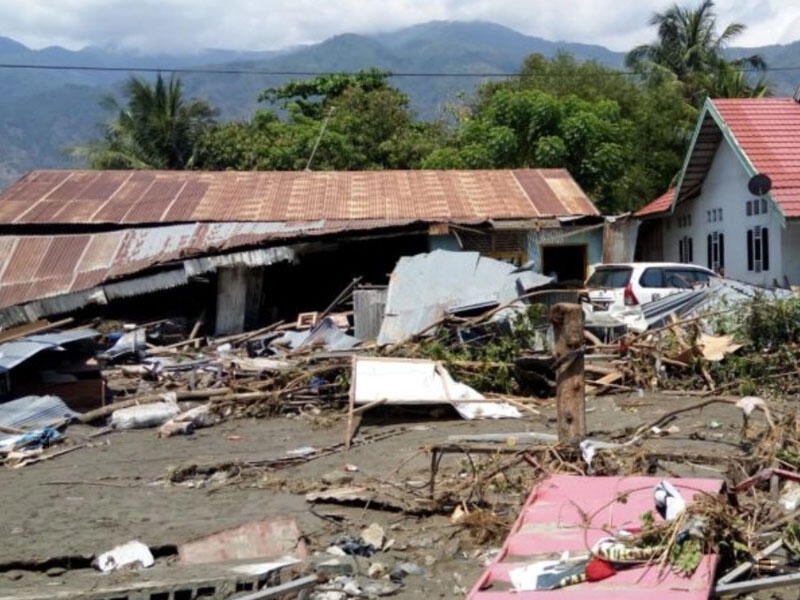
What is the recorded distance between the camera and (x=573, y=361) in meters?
8.25

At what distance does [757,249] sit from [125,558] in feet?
55.2

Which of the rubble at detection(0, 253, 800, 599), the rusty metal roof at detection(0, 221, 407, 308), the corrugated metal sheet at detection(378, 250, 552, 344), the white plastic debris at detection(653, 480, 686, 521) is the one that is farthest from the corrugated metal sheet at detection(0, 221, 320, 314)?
the white plastic debris at detection(653, 480, 686, 521)

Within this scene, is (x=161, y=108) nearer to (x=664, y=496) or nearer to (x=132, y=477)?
(x=132, y=477)

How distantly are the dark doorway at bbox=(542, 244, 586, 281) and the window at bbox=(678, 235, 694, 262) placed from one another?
14.3 ft

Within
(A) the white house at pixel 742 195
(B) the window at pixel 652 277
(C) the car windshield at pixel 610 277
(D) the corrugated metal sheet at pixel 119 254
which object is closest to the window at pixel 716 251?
(A) the white house at pixel 742 195

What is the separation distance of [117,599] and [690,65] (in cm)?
3714

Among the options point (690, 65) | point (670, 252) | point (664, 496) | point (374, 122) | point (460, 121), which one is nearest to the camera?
point (664, 496)

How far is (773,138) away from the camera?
20.9 metres

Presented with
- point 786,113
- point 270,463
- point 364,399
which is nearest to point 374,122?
point 786,113

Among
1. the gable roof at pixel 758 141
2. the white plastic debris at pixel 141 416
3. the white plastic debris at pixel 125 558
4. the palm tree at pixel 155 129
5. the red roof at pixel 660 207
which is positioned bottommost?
the white plastic debris at pixel 141 416

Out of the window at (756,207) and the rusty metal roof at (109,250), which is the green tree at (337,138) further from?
the window at (756,207)

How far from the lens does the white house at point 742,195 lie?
64.5 feet

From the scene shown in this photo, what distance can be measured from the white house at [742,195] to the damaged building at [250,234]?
318 cm

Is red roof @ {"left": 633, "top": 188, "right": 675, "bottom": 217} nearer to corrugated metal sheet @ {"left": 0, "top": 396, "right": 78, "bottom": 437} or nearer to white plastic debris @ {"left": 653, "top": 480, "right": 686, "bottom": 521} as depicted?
corrugated metal sheet @ {"left": 0, "top": 396, "right": 78, "bottom": 437}
